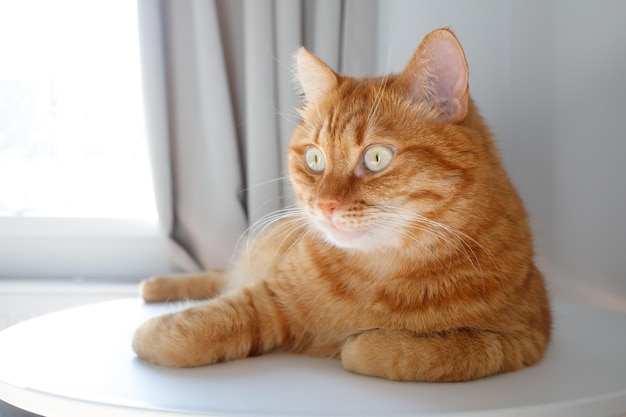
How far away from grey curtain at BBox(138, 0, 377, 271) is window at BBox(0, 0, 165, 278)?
0.22m

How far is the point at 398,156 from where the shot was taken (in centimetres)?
105

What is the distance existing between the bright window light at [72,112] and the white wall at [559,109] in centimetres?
94

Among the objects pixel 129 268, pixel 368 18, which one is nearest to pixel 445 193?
pixel 368 18

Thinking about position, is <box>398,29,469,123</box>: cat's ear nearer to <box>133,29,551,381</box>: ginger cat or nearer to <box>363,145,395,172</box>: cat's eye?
<box>133,29,551,381</box>: ginger cat

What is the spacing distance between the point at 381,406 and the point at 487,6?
117cm

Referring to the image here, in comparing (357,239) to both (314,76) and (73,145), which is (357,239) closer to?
(314,76)

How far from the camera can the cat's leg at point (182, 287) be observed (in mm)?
1571

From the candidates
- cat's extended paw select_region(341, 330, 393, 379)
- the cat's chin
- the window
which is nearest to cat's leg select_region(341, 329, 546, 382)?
cat's extended paw select_region(341, 330, 393, 379)

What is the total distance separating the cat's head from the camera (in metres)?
1.03

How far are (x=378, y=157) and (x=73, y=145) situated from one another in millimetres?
1435

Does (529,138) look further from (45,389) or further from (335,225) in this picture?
(45,389)

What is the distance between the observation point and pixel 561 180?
1.57 meters

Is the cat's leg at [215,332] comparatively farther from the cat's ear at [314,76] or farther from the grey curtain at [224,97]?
the grey curtain at [224,97]

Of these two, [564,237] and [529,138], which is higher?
[529,138]
